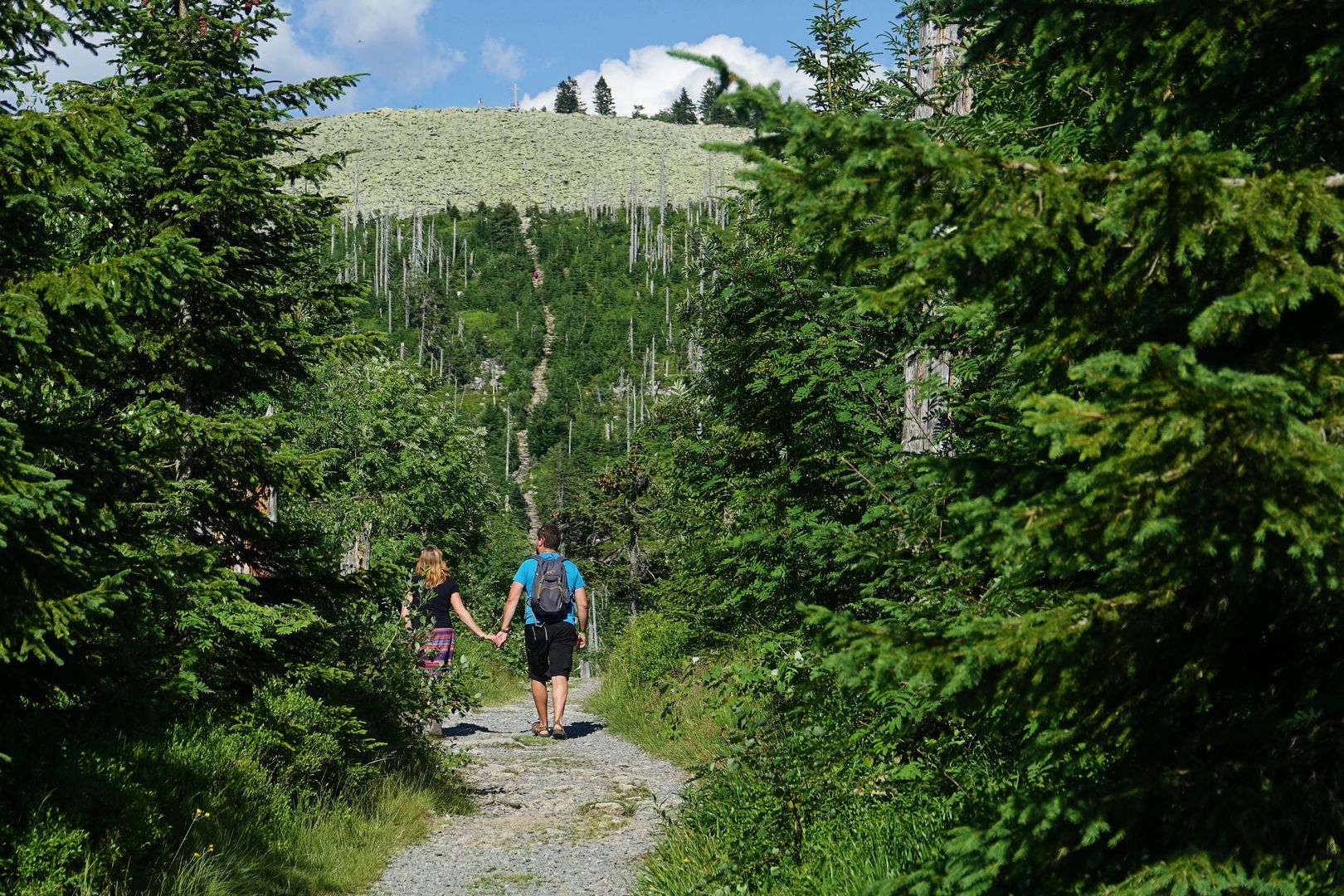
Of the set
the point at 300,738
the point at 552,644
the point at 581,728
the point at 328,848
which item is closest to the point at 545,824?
the point at 328,848

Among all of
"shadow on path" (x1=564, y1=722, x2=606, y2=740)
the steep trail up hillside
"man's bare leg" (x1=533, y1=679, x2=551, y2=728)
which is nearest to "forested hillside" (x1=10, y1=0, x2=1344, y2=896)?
"man's bare leg" (x1=533, y1=679, x2=551, y2=728)

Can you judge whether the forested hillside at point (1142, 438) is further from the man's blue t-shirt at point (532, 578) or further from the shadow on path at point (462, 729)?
the shadow on path at point (462, 729)

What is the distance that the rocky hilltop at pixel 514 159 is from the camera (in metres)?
143

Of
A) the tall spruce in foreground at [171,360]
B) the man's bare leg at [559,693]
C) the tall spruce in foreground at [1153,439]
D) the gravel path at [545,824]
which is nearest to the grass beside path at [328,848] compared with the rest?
the gravel path at [545,824]

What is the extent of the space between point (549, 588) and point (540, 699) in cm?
159

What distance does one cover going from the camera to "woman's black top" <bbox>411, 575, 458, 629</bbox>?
10.9 meters

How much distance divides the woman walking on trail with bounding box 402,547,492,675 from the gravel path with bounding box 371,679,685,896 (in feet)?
3.51

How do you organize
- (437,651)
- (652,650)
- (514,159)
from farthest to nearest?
(514,159)
(652,650)
(437,651)

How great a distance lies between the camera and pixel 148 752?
5.86 m

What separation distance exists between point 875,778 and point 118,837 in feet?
12.4

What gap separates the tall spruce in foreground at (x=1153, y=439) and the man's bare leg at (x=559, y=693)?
340 inches

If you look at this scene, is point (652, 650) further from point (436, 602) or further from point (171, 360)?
point (171, 360)

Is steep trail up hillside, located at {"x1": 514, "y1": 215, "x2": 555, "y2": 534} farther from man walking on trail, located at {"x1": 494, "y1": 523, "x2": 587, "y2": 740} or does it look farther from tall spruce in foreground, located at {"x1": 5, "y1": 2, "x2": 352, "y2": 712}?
tall spruce in foreground, located at {"x1": 5, "y1": 2, "x2": 352, "y2": 712}

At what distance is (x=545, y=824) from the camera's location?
764 centimetres
